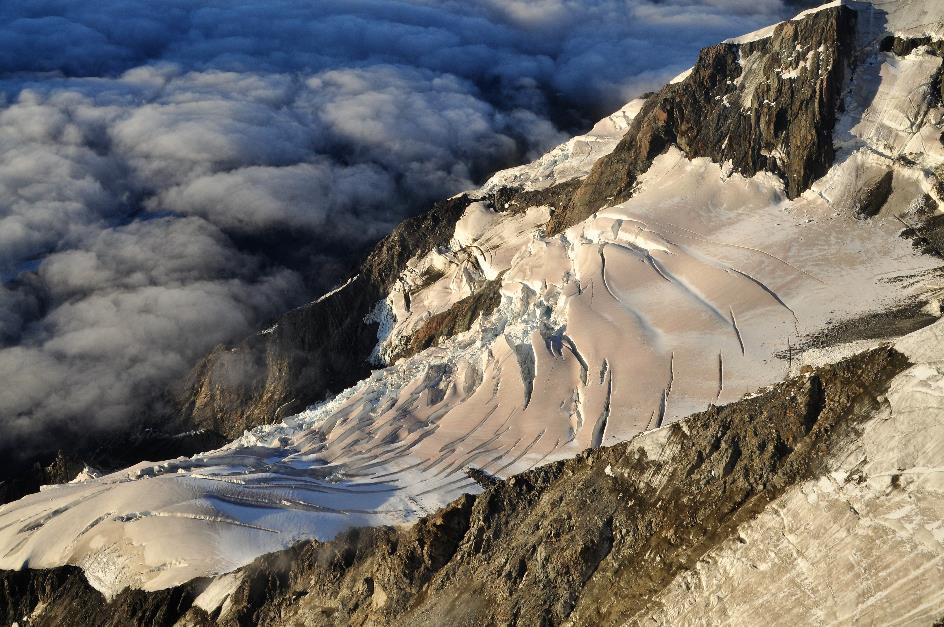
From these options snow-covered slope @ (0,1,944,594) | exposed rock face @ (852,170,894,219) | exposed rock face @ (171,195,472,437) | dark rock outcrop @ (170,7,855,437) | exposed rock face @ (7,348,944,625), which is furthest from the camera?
exposed rock face @ (171,195,472,437)

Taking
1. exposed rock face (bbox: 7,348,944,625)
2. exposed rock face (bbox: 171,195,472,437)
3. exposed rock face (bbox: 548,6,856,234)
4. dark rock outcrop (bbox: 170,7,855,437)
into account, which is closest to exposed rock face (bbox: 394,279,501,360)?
dark rock outcrop (bbox: 170,7,855,437)

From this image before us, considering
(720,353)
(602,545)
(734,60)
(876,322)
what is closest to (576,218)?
(734,60)

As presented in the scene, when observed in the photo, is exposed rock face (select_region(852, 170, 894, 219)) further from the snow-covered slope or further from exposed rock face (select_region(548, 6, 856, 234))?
exposed rock face (select_region(548, 6, 856, 234))

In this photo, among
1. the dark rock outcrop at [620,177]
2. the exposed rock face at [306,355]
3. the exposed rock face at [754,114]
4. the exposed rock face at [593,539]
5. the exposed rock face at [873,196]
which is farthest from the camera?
the exposed rock face at [306,355]

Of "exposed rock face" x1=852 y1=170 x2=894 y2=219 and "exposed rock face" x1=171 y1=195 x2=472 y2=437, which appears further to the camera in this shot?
"exposed rock face" x1=171 y1=195 x2=472 y2=437

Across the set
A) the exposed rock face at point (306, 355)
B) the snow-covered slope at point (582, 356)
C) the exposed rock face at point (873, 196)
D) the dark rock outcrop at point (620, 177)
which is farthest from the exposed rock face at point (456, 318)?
the exposed rock face at point (873, 196)

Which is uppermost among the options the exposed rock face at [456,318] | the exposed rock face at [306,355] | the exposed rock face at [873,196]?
the exposed rock face at [873,196]

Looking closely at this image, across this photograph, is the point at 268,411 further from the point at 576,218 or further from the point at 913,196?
the point at 913,196

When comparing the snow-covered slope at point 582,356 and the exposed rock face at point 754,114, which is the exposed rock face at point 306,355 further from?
the exposed rock face at point 754,114
